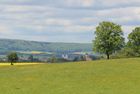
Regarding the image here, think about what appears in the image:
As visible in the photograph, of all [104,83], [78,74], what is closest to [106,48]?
[78,74]

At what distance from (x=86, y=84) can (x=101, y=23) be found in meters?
89.2

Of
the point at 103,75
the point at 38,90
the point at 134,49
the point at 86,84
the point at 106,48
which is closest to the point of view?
the point at 38,90

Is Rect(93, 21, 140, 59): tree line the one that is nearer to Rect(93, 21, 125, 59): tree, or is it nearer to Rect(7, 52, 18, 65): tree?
Rect(93, 21, 125, 59): tree

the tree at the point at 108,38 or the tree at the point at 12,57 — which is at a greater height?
the tree at the point at 108,38

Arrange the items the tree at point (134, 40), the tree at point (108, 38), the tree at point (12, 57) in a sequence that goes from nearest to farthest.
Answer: the tree at point (108, 38) < the tree at point (134, 40) < the tree at point (12, 57)

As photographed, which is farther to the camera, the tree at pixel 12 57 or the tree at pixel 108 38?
the tree at pixel 12 57

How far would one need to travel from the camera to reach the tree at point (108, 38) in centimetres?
12231

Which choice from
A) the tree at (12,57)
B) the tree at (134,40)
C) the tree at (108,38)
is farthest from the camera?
the tree at (12,57)

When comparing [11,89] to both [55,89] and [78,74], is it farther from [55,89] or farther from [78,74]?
[78,74]

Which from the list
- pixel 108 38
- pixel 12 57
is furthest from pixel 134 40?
pixel 12 57

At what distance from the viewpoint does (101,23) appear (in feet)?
427

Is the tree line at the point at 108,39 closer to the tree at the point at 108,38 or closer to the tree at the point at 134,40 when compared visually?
the tree at the point at 108,38

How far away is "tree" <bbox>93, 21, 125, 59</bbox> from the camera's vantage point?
122m

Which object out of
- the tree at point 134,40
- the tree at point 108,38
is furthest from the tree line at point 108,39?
the tree at point 134,40
